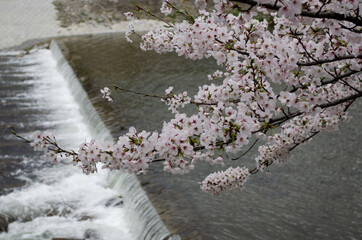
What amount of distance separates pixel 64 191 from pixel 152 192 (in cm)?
139

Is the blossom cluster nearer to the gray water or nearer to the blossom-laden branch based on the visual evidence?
the blossom-laden branch

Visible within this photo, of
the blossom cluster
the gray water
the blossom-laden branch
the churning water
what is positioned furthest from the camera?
the churning water

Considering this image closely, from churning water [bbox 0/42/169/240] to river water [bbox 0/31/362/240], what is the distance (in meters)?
0.01

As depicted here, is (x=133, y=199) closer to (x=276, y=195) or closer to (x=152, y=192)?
(x=152, y=192)

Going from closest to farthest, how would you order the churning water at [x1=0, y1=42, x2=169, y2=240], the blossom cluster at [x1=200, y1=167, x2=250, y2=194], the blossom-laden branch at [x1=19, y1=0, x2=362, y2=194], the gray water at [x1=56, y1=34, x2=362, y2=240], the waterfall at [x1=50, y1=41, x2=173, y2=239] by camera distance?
the blossom-laden branch at [x1=19, y1=0, x2=362, y2=194]
the blossom cluster at [x1=200, y1=167, x2=250, y2=194]
the gray water at [x1=56, y1=34, x2=362, y2=240]
the waterfall at [x1=50, y1=41, x2=173, y2=239]
the churning water at [x1=0, y1=42, x2=169, y2=240]

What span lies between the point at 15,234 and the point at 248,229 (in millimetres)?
2562

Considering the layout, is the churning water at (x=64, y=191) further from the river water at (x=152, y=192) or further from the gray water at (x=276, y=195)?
the gray water at (x=276, y=195)

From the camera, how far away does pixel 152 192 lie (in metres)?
5.06

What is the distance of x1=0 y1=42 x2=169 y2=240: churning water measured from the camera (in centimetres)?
502

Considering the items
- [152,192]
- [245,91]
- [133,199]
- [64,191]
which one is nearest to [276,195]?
[152,192]

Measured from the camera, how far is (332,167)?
5.46 metres

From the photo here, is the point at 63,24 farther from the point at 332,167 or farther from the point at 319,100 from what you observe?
the point at 319,100

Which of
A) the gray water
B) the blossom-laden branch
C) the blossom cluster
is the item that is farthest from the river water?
the blossom-laden branch

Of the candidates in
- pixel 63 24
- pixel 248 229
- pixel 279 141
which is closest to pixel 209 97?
pixel 279 141
